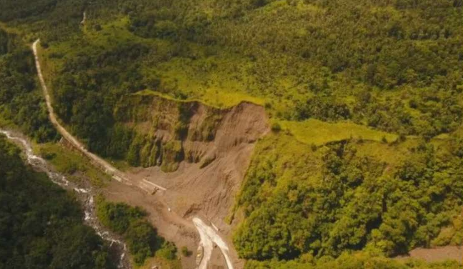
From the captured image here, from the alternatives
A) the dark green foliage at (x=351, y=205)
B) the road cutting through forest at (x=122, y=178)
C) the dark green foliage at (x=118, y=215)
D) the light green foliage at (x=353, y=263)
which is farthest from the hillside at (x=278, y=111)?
the dark green foliage at (x=118, y=215)

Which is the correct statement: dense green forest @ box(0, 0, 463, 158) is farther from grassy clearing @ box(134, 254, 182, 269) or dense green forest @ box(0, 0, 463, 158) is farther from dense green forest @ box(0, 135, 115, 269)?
grassy clearing @ box(134, 254, 182, 269)

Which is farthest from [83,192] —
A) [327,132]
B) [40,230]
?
[327,132]

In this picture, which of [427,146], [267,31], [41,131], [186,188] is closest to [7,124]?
[41,131]

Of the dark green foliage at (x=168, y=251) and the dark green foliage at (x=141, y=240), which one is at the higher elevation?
the dark green foliage at (x=141, y=240)

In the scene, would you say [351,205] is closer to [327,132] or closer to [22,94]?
[327,132]

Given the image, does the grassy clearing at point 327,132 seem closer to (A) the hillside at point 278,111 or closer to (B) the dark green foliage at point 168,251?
(A) the hillside at point 278,111
